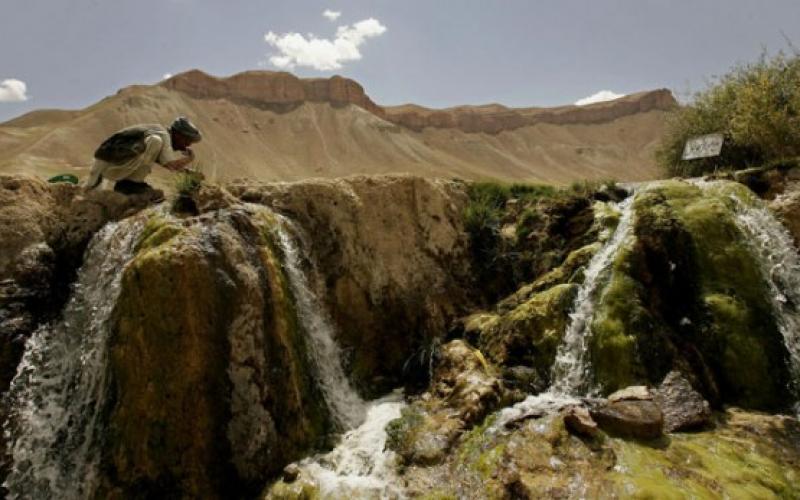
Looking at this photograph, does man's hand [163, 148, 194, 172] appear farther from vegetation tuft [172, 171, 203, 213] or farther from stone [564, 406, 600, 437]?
stone [564, 406, 600, 437]

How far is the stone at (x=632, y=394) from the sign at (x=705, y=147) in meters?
7.83

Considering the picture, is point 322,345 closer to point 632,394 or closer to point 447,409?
point 447,409

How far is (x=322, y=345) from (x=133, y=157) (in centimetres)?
429

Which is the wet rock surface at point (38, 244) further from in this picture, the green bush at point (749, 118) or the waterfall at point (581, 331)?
the green bush at point (749, 118)

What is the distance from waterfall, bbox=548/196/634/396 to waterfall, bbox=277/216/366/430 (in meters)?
2.88

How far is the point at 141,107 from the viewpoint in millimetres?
56500

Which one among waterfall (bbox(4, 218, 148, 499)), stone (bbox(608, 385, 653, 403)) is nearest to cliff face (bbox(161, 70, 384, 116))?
waterfall (bbox(4, 218, 148, 499))

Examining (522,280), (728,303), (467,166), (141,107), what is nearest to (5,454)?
(522,280)

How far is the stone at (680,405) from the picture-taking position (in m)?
6.21

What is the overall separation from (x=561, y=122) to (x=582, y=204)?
255ft

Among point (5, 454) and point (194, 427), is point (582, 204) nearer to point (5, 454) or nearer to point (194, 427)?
point (194, 427)

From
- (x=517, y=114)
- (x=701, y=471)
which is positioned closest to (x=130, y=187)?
(x=701, y=471)

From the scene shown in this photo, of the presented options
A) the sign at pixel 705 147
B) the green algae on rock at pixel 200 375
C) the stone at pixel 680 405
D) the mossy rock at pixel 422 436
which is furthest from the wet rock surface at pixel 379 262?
the sign at pixel 705 147

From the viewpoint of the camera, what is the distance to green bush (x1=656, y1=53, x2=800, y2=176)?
11656mm
